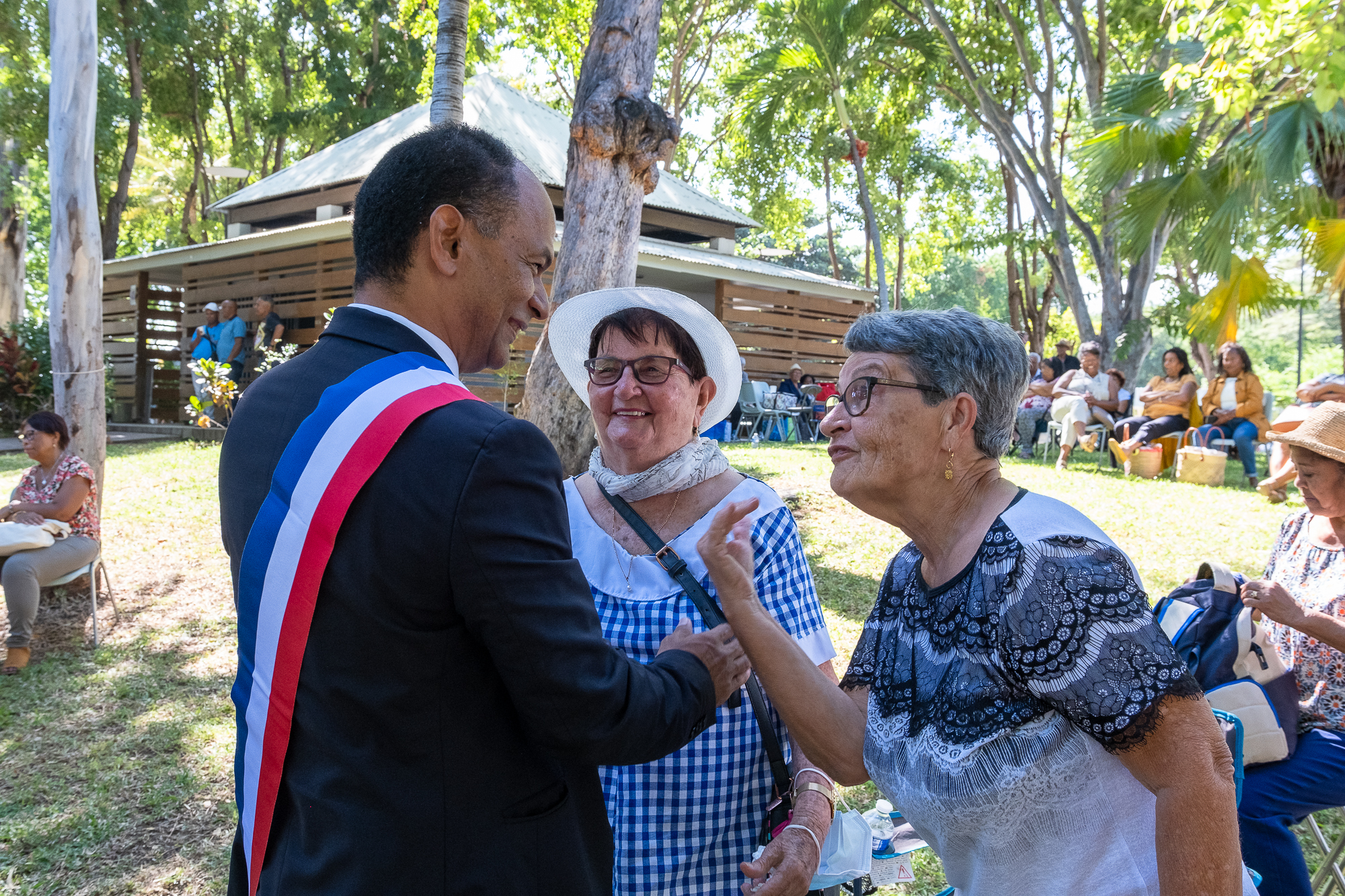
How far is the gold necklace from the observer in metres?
2.42

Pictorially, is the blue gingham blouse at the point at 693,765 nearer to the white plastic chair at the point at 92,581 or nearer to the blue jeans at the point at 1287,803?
the blue jeans at the point at 1287,803

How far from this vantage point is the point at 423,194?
152 centimetres

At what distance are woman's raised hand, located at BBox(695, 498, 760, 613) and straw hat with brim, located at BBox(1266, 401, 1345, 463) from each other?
253cm

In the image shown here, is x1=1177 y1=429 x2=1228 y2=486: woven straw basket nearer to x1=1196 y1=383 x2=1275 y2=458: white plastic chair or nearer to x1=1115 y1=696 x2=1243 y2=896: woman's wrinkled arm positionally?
x1=1196 y1=383 x2=1275 y2=458: white plastic chair

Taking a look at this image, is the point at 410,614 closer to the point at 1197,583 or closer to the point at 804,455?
the point at 1197,583

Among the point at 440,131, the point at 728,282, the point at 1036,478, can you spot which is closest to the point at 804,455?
the point at 1036,478

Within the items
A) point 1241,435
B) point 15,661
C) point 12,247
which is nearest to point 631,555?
point 15,661

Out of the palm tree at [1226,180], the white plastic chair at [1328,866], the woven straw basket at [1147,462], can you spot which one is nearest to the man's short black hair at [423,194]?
the white plastic chair at [1328,866]

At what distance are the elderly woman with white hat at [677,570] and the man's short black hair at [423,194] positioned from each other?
1036mm

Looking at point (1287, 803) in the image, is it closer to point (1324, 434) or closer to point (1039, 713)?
point (1324, 434)

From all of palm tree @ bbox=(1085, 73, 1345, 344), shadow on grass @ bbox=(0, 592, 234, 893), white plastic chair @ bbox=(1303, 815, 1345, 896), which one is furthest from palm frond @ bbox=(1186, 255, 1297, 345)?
shadow on grass @ bbox=(0, 592, 234, 893)

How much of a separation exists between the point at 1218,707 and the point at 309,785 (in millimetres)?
2721

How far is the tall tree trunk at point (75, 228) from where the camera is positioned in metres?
6.36

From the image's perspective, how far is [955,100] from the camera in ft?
68.7
